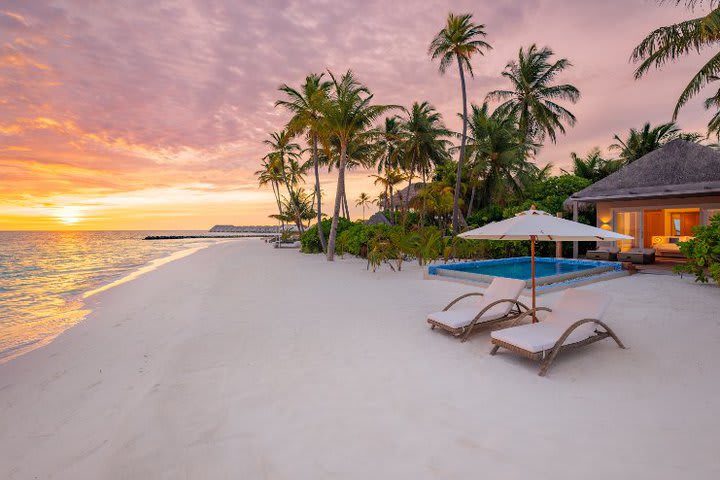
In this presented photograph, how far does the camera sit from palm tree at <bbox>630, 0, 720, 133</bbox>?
8977mm

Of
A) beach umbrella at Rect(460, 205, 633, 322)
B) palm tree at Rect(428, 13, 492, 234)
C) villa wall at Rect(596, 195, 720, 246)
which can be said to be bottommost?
beach umbrella at Rect(460, 205, 633, 322)

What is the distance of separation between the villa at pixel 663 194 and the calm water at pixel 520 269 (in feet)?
9.11

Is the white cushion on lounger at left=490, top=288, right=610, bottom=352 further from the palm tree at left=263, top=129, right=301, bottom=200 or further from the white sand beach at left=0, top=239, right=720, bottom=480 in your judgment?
the palm tree at left=263, top=129, right=301, bottom=200

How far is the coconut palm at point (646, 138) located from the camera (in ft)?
75.2

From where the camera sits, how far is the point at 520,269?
12.5 meters

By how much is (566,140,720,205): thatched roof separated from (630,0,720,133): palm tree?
3.91 m

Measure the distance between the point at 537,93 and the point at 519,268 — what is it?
53.7 feet

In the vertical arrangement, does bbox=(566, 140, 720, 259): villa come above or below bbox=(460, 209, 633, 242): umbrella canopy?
above

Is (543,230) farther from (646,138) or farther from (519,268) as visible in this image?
(646,138)

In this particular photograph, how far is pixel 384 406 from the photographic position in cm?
304

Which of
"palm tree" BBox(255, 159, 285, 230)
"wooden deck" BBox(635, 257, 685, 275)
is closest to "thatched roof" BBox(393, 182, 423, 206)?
"palm tree" BBox(255, 159, 285, 230)

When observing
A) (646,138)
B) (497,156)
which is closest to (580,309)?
(497,156)

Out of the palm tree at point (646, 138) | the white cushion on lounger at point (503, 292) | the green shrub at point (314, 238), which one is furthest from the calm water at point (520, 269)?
the palm tree at point (646, 138)

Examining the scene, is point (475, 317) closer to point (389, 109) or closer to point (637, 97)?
point (389, 109)
